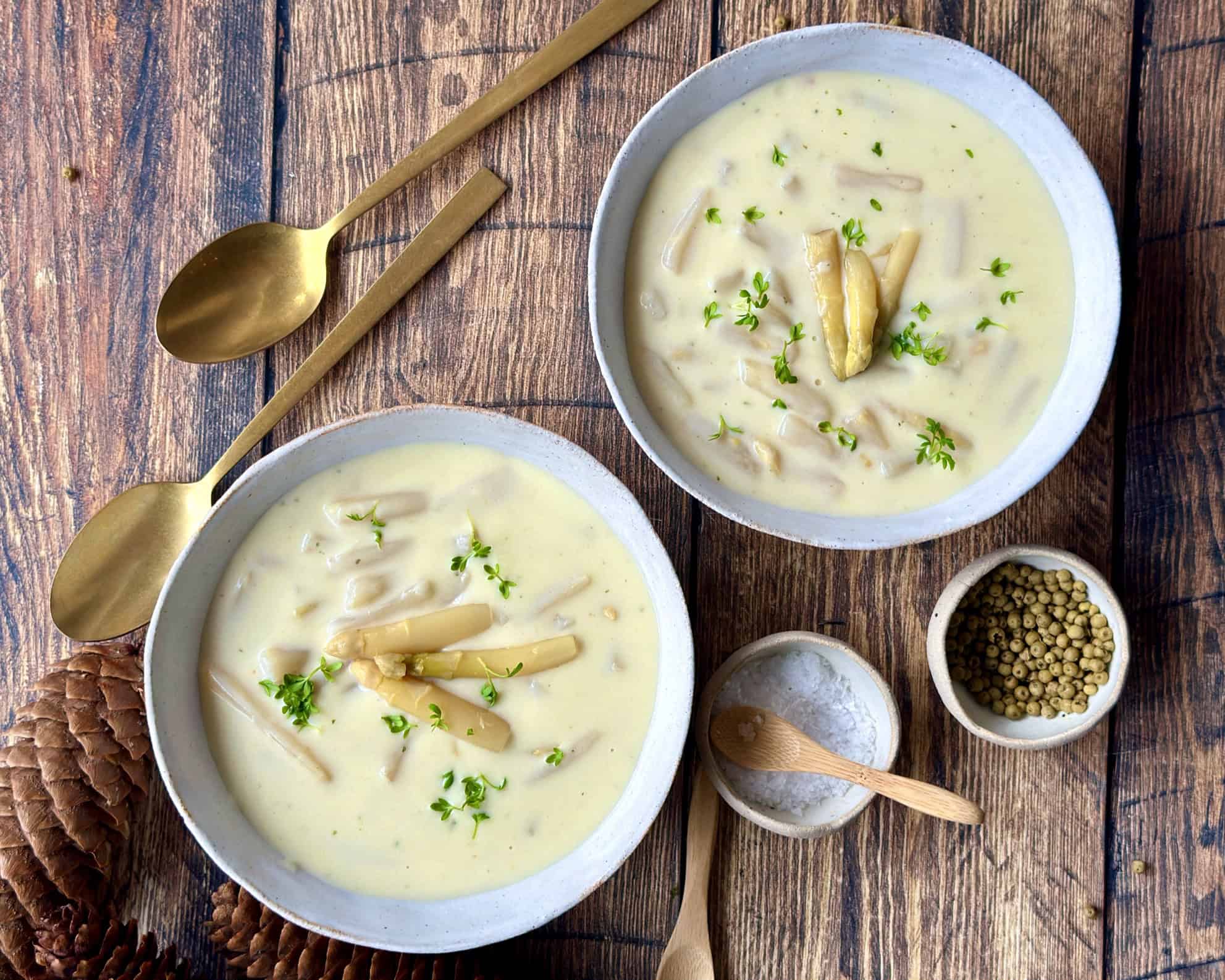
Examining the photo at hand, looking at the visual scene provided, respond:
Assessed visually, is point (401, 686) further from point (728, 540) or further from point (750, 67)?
point (750, 67)

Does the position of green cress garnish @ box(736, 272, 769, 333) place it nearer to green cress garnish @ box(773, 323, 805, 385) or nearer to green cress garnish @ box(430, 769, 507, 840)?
green cress garnish @ box(773, 323, 805, 385)

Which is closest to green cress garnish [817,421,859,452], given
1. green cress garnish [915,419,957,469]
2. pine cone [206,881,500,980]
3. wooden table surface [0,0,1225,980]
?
green cress garnish [915,419,957,469]

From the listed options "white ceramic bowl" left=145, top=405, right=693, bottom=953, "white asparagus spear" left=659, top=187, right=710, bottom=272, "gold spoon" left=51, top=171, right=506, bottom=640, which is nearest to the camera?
"white ceramic bowl" left=145, top=405, right=693, bottom=953

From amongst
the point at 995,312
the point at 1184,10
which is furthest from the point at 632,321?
the point at 1184,10

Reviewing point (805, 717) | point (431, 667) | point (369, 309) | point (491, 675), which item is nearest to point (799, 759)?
point (805, 717)

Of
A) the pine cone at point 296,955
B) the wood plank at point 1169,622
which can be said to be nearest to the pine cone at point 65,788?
the pine cone at point 296,955
